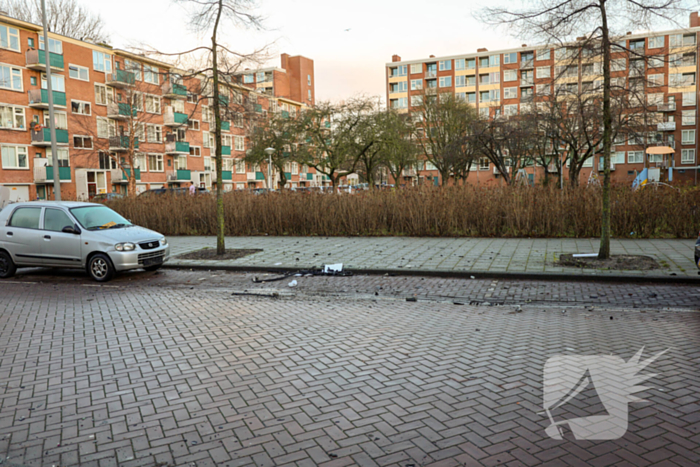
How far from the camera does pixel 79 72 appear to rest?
166 ft

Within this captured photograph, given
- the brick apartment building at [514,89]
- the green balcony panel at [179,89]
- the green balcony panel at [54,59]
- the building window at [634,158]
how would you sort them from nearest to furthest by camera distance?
the green balcony panel at [179,89] < the green balcony panel at [54,59] < the brick apartment building at [514,89] < the building window at [634,158]

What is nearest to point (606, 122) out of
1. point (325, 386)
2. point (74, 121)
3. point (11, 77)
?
point (325, 386)

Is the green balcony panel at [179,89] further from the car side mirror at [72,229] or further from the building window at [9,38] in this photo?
the building window at [9,38]

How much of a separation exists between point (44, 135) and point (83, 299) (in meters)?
43.9

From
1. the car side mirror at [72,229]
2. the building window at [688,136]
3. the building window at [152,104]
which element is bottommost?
the car side mirror at [72,229]

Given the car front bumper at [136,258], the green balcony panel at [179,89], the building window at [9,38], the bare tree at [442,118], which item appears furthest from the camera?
the bare tree at [442,118]

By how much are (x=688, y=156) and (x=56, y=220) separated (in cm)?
8598

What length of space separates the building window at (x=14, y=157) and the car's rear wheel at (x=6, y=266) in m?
38.4

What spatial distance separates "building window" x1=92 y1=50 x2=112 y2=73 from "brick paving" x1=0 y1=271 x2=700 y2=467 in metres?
52.1

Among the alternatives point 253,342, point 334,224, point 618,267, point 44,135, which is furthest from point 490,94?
point 253,342

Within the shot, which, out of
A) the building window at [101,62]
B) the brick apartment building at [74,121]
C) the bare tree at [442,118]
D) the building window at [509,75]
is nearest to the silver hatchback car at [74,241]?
the brick apartment building at [74,121]

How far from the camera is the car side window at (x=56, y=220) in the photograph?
1111 cm

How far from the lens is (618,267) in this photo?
995cm

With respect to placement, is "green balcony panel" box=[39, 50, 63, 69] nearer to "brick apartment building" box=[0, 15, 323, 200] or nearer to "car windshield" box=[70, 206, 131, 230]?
"brick apartment building" box=[0, 15, 323, 200]
